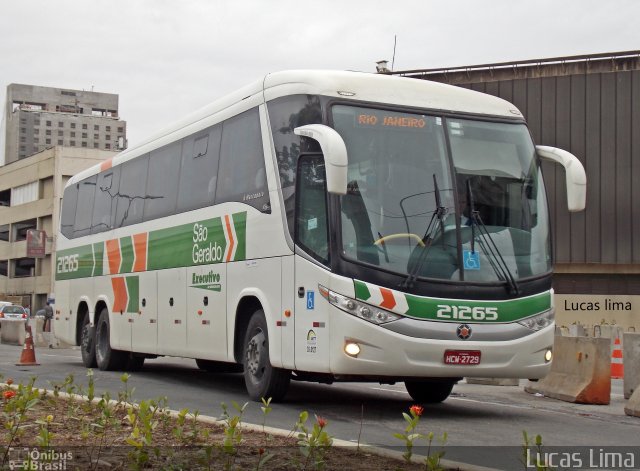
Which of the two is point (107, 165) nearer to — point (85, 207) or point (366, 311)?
point (85, 207)

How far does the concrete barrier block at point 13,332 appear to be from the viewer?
37875 millimetres

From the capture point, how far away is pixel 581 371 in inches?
556

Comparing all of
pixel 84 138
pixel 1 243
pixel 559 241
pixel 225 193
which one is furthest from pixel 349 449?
pixel 84 138

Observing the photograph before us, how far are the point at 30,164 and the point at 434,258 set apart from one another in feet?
303

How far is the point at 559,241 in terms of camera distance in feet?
163

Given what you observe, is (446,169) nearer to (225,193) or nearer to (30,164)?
(225,193)

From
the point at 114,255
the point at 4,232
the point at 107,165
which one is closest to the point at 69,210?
the point at 107,165

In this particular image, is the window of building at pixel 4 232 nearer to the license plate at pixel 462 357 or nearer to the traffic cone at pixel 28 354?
the traffic cone at pixel 28 354

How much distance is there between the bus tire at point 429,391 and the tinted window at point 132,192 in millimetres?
6089

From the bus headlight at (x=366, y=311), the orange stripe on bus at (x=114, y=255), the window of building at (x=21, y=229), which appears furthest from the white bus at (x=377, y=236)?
the window of building at (x=21, y=229)

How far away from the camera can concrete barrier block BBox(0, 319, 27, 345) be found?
3788 cm

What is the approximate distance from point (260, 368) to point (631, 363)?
20.8 ft

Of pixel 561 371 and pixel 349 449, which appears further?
pixel 561 371

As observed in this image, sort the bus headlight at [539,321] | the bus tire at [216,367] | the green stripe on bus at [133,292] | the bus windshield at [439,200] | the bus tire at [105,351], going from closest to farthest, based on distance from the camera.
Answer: the bus windshield at [439,200]
the bus headlight at [539,321]
the green stripe on bus at [133,292]
the bus tire at [216,367]
the bus tire at [105,351]
